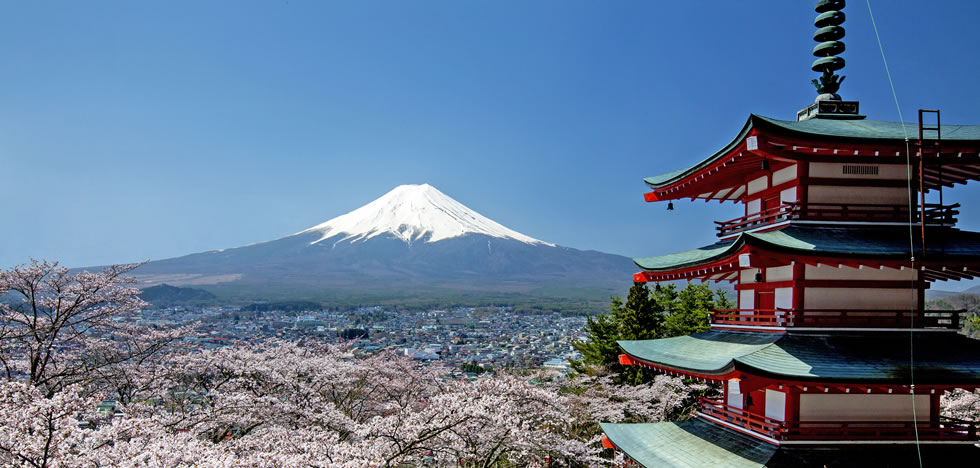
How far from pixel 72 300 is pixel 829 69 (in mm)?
14909

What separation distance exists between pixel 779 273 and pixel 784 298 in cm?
36

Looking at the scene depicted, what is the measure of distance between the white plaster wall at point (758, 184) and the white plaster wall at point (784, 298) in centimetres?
160

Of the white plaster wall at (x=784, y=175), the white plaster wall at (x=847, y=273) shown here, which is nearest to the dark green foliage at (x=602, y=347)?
the white plaster wall at (x=784, y=175)

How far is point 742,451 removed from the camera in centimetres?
736

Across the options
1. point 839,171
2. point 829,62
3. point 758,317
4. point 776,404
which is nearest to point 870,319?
point 758,317

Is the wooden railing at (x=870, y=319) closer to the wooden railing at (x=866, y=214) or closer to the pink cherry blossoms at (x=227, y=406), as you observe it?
the wooden railing at (x=866, y=214)

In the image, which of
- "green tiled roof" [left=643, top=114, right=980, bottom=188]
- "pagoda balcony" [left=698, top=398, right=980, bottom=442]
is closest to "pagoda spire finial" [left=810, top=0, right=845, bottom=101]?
"green tiled roof" [left=643, top=114, right=980, bottom=188]

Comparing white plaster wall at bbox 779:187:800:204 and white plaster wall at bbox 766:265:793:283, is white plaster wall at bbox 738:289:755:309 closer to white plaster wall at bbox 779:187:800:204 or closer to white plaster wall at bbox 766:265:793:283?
white plaster wall at bbox 766:265:793:283

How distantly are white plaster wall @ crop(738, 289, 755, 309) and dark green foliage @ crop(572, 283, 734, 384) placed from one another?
9.78 m

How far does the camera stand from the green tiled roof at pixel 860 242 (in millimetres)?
6676

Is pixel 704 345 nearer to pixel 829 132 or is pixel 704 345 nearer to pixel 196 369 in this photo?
pixel 829 132

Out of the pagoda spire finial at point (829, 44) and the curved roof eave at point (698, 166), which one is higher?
the pagoda spire finial at point (829, 44)

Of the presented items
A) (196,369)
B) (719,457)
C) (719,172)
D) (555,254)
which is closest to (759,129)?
(719,172)

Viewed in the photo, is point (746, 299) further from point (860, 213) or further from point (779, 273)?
point (860, 213)
